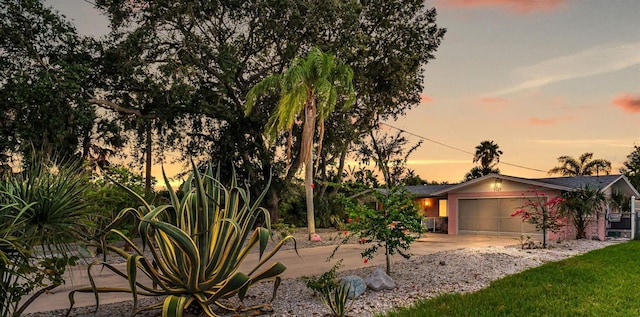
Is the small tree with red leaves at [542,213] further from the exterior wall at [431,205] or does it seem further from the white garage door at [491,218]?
the exterior wall at [431,205]

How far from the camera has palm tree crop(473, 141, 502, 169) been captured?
45281 millimetres

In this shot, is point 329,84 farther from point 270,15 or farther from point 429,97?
point 429,97

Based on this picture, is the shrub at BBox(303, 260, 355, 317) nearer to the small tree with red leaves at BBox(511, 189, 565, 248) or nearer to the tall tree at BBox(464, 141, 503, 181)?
the small tree with red leaves at BBox(511, 189, 565, 248)

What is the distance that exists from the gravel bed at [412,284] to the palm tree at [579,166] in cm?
3347

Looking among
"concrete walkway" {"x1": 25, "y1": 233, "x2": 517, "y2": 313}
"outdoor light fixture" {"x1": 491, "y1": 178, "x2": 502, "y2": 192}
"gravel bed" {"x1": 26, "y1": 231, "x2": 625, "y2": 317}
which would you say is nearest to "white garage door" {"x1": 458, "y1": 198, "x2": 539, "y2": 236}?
"outdoor light fixture" {"x1": 491, "y1": 178, "x2": 502, "y2": 192}

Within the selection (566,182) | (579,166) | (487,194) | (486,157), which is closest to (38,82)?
(487,194)

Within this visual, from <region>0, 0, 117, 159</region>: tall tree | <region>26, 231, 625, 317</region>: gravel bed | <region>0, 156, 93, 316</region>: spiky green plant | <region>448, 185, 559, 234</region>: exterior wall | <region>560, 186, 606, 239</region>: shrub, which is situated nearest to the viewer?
<region>0, 156, 93, 316</region>: spiky green plant

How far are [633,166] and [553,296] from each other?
140ft

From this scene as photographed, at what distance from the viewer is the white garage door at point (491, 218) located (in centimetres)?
2043

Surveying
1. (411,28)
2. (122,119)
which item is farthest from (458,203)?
(122,119)

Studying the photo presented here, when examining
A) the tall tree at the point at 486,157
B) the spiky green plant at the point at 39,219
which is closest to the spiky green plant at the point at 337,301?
the spiky green plant at the point at 39,219

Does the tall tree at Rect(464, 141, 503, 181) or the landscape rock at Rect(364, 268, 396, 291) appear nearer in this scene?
the landscape rock at Rect(364, 268, 396, 291)

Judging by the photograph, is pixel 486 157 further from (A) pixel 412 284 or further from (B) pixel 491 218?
(A) pixel 412 284

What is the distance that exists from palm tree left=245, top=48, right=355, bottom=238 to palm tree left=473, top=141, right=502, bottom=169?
104 feet
